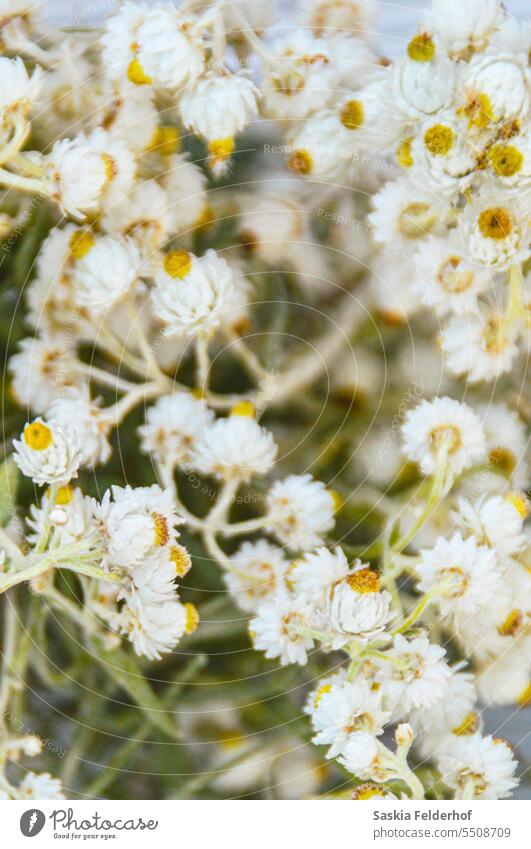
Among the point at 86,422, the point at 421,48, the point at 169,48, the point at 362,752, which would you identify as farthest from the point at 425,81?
the point at 362,752

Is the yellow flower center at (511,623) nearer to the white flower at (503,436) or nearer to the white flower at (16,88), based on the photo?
the white flower at (503,436)

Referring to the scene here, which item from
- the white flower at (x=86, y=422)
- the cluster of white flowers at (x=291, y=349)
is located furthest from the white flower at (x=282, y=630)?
the white flower at (x=86, y=422)

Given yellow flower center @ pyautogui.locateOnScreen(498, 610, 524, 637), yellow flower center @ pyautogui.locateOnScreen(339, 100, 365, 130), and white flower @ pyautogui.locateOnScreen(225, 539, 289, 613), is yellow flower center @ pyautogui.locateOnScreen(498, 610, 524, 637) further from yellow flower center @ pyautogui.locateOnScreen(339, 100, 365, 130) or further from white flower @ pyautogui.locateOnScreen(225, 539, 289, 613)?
yellow flower center @ pyautogui.locateOnScreen(339, 100, 365, 130)

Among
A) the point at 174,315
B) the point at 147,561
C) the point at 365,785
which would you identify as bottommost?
the point at 365,785

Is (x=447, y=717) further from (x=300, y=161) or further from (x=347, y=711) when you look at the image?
(x=300, y=161)

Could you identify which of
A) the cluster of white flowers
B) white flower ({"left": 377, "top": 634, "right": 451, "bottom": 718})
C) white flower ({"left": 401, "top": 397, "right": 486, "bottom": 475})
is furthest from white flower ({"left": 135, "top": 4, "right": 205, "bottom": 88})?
white flower ({"left": 377, "top": 634, "right": 451, "bottom": 718})
